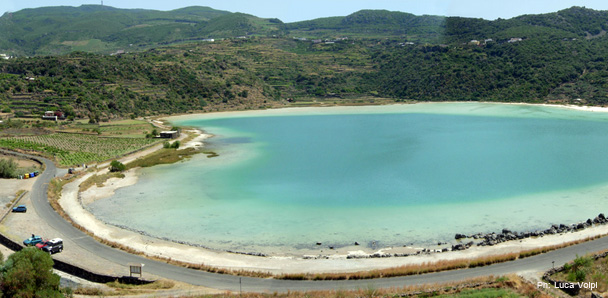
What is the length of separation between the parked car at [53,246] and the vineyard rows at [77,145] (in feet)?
77.4

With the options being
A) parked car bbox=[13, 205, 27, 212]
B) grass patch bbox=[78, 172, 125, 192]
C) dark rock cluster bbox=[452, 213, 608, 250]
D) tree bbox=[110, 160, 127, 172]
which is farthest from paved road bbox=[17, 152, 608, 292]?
tree bbox=[110, 160, 127, 172]

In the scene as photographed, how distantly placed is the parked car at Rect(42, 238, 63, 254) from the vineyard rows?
2360 cm

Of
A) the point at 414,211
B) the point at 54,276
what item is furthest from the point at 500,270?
the point at 54,276

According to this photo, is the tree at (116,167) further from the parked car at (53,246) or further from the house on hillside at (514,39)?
the house on hillside at (514,39)

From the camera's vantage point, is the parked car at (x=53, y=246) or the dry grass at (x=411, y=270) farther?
→ the parked car at (x=53, y=246)

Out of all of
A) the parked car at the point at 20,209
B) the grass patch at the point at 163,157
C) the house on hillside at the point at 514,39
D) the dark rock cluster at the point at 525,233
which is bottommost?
the grass patch at the point at 163,157

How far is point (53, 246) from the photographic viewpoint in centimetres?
2217

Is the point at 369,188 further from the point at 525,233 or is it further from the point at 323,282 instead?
the point at 323,282

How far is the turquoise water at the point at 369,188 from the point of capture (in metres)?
27.1

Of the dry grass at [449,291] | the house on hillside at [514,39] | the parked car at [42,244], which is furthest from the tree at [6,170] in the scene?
the house on hillside at [514,39]

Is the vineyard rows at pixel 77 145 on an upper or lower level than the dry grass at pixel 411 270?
lower

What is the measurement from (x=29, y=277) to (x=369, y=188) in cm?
2424

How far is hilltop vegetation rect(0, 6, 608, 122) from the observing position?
86.6 meters

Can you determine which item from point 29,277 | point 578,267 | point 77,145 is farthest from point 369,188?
point 77,145
